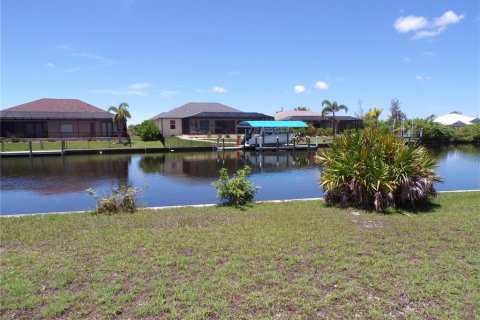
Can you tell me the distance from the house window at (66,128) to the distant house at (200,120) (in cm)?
1194

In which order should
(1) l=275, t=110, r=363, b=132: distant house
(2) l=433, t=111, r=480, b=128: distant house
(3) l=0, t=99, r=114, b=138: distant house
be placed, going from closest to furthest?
(3) l=0, t=99, r=114, b=138: distant house → (1) l=275, t=110, r=363, b=132: distant house → (2) l=433, t=111, r=480, b=128: distant house

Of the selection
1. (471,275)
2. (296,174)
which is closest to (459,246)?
(471,275)

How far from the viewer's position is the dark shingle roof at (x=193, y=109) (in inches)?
2078

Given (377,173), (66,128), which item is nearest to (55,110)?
(66,128)

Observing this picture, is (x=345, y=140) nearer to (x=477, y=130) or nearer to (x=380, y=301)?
(x=380, y=301)

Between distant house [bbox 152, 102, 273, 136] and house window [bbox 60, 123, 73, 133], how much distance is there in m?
11.9

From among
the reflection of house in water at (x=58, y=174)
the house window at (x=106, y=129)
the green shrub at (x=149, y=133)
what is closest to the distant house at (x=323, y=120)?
the green shrub at (x=149, y=133)

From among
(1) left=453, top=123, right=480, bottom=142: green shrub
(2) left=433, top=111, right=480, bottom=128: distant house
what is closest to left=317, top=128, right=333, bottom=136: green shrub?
(1) left=453, top=123, right=480, bottom=142: green shrub

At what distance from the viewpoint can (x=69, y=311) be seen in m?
3.78

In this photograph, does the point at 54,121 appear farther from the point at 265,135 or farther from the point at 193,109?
the point at 265,135

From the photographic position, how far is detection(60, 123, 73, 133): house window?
43487 millimetres

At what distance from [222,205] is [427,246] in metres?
5.33

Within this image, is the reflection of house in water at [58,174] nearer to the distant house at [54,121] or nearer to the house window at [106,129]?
the distant house at [54,121]

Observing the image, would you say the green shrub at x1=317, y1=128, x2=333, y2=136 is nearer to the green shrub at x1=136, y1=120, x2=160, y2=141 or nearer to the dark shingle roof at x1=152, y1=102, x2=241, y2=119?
the dark shingle roof at x1=152, y1=102, x2=241, y2=119
